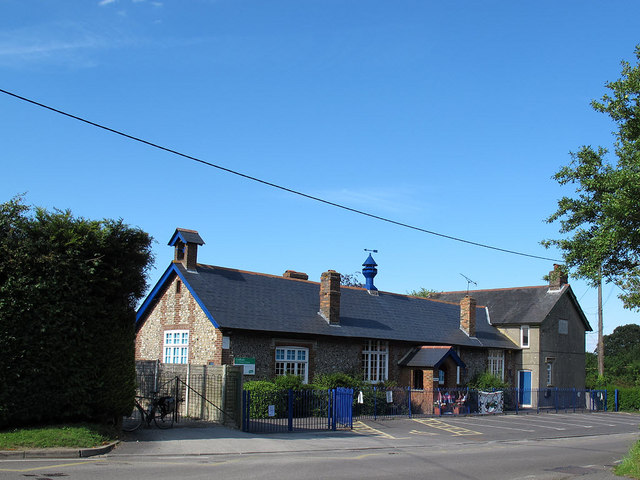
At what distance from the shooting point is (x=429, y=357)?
31.4m

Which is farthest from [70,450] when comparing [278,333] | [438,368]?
[438,368]

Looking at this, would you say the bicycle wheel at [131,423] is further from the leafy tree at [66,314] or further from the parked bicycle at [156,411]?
the leafy tree at [66,314]

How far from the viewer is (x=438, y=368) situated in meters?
31.4

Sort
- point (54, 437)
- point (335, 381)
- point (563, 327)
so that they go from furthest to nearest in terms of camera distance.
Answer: point (563, 327)
point (335, 381)
point (54, 437)

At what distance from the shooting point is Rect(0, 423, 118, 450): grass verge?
47.4 feet

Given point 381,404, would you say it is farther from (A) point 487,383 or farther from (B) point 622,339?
(B) point 622,339

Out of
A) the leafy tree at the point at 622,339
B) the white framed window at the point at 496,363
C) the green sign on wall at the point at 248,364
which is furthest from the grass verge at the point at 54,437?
the leafy tree at the point at 622,339

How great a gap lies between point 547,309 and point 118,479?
33.4 metres

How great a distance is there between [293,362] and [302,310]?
2.85 m

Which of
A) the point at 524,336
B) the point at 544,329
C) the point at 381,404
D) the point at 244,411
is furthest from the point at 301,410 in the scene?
the point at 544,329

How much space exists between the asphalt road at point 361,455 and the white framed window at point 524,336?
44.9ft

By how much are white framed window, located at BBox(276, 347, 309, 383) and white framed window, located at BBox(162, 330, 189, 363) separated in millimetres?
3942

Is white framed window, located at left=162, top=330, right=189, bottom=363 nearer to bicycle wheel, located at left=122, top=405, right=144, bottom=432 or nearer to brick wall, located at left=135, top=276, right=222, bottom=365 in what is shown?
brick wall, located at left=135, top=276, right=222, bottom=365

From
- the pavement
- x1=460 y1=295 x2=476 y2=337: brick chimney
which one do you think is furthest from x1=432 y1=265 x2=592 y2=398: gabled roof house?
the pavement
